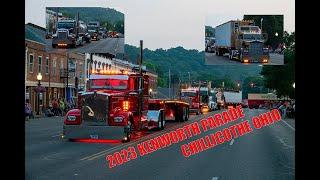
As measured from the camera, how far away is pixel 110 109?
25.3 meters

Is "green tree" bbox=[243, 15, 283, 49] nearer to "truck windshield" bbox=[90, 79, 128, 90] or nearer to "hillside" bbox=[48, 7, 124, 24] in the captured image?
"truck windshield" bbox=[90, 79, 128, 90]

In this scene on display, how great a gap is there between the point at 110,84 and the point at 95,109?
92.4 inches

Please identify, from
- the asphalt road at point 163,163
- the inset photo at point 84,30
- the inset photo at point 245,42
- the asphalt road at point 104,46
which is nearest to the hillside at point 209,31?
the inset photo at point 245,42

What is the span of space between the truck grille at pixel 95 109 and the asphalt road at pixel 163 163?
1.17 metres

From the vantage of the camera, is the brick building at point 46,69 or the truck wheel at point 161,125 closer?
the truck wheel at point 161,125

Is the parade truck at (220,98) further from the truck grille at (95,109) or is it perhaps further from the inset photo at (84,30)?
the truck grille at (95,109)

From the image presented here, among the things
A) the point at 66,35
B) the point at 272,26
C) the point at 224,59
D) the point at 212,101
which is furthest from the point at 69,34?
the point at 212,101

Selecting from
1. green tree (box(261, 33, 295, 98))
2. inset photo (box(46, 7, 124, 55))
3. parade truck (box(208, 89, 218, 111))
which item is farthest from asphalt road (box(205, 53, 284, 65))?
parade truck (box(208, 89, 218, 111))

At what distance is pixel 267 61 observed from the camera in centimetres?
3753

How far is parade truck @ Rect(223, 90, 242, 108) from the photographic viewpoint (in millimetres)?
109494

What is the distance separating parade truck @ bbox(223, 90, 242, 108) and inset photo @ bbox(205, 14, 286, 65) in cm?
6839

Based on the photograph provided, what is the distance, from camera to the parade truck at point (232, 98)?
10949 centimetres
